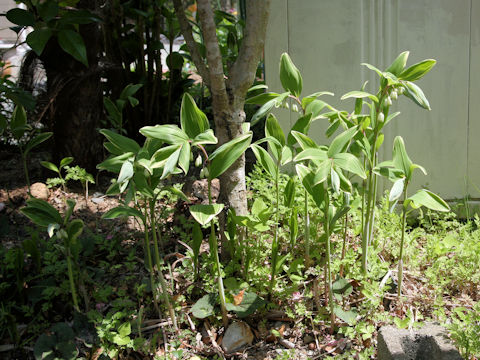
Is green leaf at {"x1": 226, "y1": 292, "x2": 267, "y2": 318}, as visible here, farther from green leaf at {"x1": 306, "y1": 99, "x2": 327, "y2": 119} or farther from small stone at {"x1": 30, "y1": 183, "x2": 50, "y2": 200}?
small stone at {"x1": 30, "y1": 183, "x2": 50, "y2": 200}

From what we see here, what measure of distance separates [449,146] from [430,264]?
895 mm

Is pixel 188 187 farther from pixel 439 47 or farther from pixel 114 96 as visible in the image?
pixel 439 47

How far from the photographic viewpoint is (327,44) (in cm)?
283

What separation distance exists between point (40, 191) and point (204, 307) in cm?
145

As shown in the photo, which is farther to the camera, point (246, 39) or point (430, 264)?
point (430, 264)

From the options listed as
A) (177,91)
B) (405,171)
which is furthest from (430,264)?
(177,91)

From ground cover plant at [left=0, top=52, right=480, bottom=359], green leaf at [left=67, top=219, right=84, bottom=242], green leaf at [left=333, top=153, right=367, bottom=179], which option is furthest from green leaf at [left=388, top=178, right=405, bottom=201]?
green leaf at [left=67, top=219, right=84, bottom=242]

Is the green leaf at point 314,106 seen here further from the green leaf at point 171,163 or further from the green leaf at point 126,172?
the green leaf at point 126,172

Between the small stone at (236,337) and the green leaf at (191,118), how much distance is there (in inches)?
32.9

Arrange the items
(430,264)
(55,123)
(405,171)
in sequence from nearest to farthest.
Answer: (405,171), (430,264), (55,123)

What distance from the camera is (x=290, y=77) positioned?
2.07 metres

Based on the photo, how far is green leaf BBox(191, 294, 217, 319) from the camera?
1995mm

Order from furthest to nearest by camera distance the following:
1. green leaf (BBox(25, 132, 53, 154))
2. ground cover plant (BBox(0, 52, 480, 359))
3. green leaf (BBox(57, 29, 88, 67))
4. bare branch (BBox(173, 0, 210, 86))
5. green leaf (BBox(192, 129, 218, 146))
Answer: green leaf (BBox(25, 132, 53, 154))
green leaf (BBox(57, 29, 88, 67))
bare branch (BBox(173, 0, 210, 86))
ground cover plant (BBox(0, 52, 480, 359))
green leaf (BBox(192, 129, 218, 146))

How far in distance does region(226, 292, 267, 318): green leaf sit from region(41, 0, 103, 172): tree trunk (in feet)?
5.18
